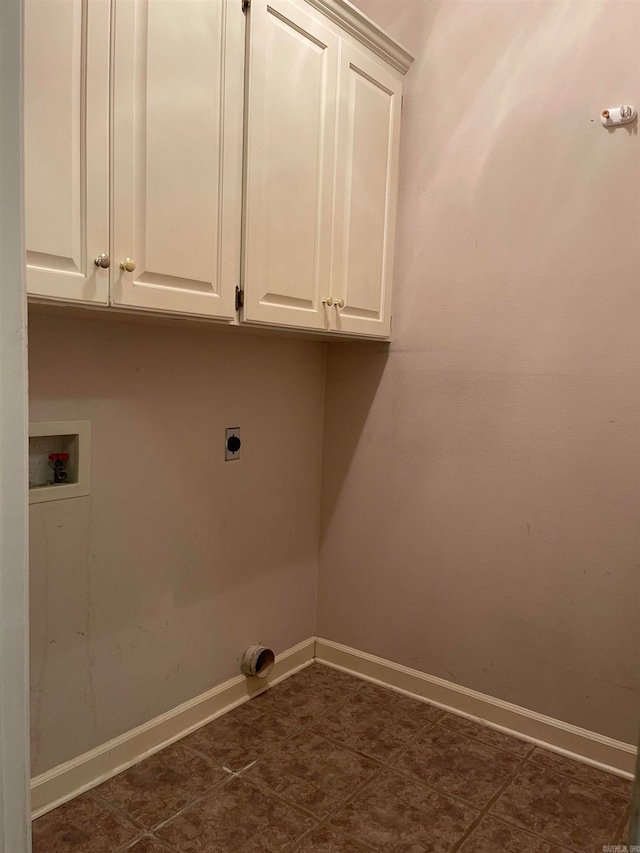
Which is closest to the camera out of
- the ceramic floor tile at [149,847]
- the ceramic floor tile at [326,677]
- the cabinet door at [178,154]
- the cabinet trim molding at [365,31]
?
the cabinet door at [178,154]

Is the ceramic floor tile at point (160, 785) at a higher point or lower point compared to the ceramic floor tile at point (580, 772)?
higher

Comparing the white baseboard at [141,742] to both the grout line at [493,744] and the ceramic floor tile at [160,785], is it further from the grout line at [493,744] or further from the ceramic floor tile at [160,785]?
the grout line at [493,744]

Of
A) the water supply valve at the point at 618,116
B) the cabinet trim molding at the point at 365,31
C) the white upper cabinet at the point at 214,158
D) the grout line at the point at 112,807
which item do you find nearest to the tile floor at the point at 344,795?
the grout line at the point at 112,807

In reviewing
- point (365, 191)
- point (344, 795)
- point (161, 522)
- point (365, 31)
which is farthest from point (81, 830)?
point (365, 31)

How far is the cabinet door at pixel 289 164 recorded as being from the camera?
174 cm

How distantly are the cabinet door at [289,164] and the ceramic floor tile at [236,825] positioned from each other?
1.34 meters

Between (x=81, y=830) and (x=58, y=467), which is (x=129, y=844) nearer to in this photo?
(x=81, y=830)

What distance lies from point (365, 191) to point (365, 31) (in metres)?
0.48

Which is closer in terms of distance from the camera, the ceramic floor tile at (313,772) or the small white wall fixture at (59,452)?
the small white wall fixture at (59,452)

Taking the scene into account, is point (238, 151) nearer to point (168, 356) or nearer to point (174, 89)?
point (174, 89)

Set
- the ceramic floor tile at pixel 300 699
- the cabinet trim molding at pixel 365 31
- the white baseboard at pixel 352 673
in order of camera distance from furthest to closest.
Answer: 1. the ceramic floor tile at pixel 300 699
2. the cabinet trim molding at pixel 365 31
3. the white baseboard at pixel 352 673

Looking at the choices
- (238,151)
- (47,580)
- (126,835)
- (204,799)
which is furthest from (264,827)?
(238,151)

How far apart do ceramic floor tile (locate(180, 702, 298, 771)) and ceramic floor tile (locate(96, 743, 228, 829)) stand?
0.18 feet

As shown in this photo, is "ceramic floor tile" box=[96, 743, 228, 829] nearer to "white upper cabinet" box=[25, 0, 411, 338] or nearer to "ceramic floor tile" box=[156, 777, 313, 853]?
"ceramic floor tile" box=[156, 777, 313, 853]
